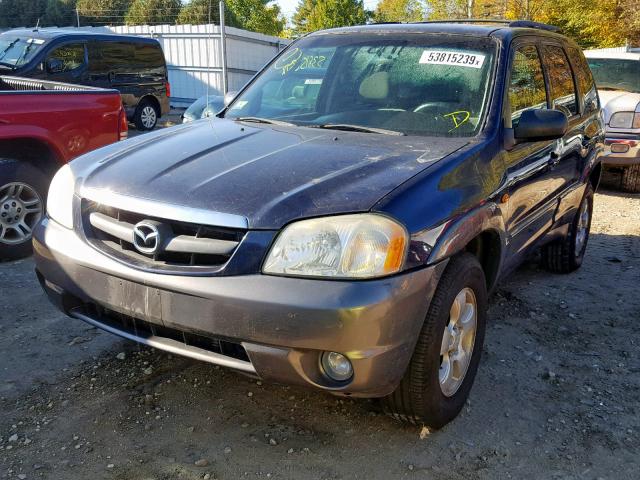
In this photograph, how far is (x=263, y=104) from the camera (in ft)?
13.0

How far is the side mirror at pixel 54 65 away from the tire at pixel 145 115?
7.89 ft

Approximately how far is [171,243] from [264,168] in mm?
538

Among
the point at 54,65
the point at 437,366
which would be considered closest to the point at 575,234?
the point at 437,366

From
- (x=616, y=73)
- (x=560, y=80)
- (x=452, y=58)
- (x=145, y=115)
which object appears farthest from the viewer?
(x=145, y=115)

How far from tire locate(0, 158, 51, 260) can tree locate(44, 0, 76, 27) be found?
5119cm

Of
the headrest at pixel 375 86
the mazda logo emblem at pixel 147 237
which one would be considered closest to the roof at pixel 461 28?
the headrest at pixel 375 86

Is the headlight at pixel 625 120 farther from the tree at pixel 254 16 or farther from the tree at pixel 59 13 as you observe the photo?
the tree at pixel 59 13

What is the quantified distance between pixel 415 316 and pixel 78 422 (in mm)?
1562

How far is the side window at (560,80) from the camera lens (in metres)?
4.24

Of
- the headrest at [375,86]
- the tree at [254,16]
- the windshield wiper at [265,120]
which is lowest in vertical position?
the windshield wiper at [265,120]

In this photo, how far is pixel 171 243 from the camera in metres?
2.48

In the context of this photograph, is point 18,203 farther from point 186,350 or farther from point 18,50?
point 18,50

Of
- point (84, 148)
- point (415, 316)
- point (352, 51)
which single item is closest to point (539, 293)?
point (352, 51)

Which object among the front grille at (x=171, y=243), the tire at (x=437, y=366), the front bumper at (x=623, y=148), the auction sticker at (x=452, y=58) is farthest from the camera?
the front bumper at (x=623, y=148)
